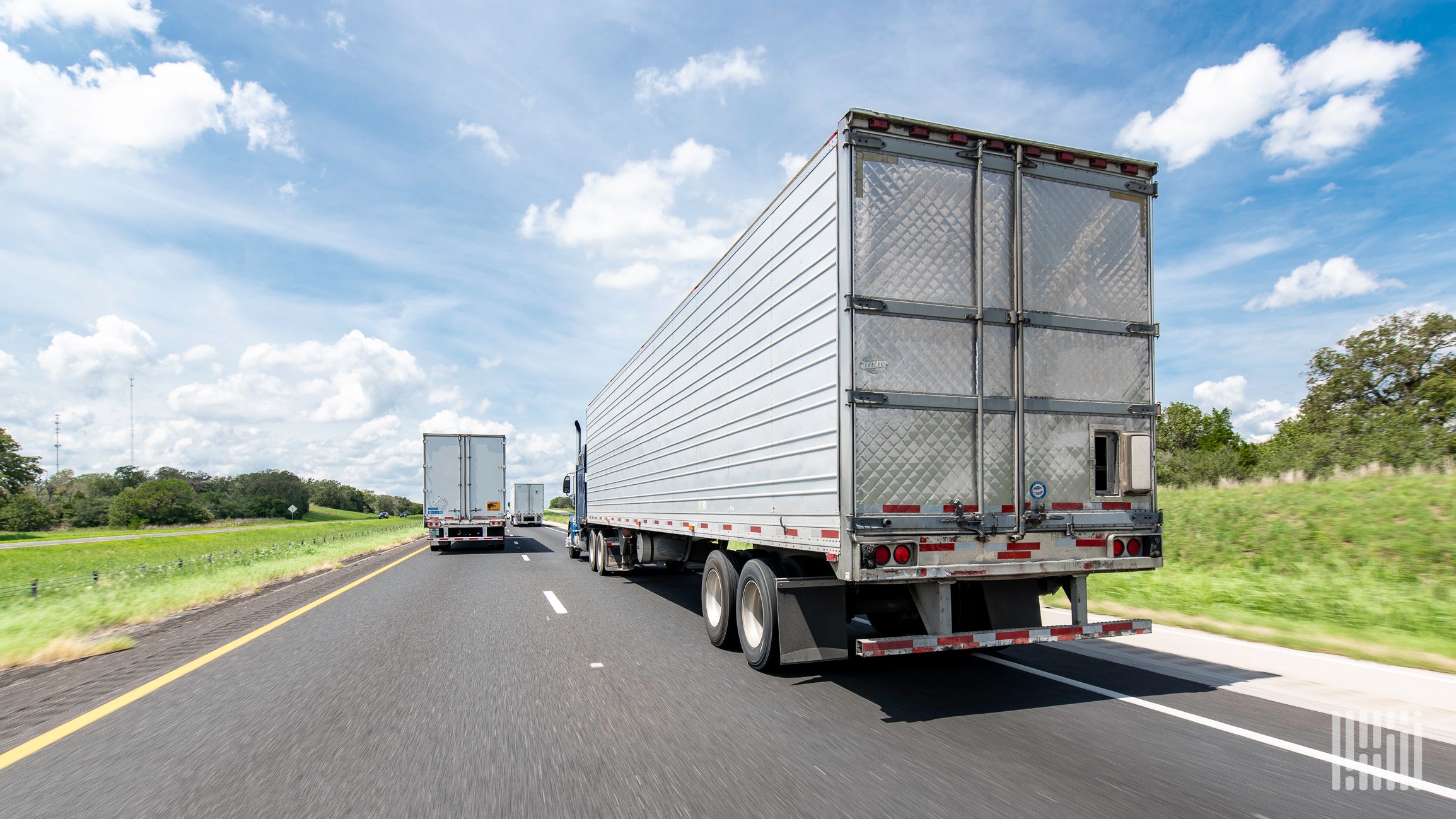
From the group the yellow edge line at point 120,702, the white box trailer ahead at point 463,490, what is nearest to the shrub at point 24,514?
the white box trailer ahead at point 463,490

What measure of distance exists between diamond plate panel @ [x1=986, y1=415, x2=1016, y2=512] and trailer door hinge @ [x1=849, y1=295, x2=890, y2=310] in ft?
4.08

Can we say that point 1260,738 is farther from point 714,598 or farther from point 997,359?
point 714,598

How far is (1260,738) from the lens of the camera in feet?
14.9

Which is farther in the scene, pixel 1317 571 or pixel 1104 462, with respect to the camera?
pixel 1317 571

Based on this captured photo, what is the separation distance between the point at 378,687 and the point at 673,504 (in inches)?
192

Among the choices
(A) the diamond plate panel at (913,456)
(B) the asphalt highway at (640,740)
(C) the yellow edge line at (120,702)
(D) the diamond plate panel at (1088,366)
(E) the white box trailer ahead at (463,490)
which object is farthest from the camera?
(E) the white box trailer ahead at (463,490)

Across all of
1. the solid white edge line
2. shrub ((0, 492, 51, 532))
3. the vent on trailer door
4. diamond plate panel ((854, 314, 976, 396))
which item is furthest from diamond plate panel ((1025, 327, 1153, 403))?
shrub ((0, 492, 51, 532))

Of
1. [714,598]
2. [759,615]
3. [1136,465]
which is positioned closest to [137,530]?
[714,598]

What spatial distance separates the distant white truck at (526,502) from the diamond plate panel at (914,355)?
161ft

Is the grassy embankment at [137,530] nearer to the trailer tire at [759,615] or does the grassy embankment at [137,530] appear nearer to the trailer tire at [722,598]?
the trailer tire at [722,598]

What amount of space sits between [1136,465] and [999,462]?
1298 mm

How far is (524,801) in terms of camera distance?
3.70 m

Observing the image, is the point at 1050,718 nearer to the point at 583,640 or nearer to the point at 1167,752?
the point at 1167,752

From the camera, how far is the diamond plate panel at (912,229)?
5535mm
